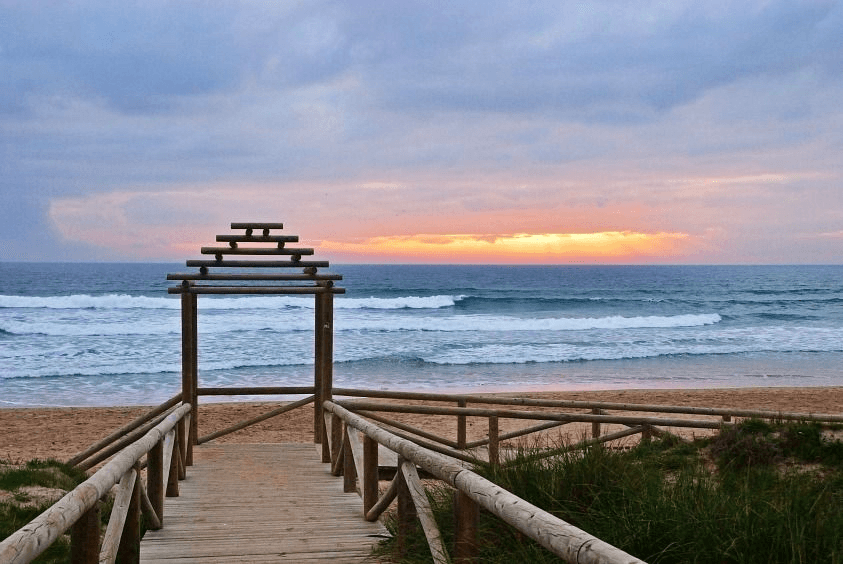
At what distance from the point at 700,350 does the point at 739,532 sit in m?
29.7

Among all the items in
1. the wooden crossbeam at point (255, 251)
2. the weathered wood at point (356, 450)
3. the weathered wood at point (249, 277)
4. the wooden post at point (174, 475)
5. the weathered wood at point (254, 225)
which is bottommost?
the wooden post at point (174, 475)

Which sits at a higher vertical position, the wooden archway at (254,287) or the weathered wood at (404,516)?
the wooden archway at (254,287)

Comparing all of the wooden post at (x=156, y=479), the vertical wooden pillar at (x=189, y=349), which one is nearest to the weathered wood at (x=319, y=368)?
the vertical wooden pillar at (x=189, y=349)

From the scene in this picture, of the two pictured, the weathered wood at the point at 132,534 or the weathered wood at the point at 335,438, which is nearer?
the weathered wood at the point at 132,534

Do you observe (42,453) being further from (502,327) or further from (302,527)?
(502,327)

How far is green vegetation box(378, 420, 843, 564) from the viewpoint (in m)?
3.12

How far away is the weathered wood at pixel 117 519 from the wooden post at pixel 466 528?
5.64 ft

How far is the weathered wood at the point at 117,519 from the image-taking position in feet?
12.6

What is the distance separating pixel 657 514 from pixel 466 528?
810 millimetres

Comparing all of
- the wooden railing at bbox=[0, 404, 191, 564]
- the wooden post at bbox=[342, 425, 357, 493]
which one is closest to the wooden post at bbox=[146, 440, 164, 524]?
the wooden railing at bbox=[0, 404, 191, 564]

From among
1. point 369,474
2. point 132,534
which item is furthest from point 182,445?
point 132,534

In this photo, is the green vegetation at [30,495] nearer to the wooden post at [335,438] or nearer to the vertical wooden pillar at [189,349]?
the vertical wooden pillar at [189,349]

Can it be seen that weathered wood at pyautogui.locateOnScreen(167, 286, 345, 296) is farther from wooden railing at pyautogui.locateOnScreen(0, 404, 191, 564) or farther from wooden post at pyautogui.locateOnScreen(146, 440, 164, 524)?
wooden post at pyautogui.locateOnScreen(146, 440, 164, 524)

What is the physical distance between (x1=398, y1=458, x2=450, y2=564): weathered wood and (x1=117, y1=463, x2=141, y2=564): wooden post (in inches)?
62.2
